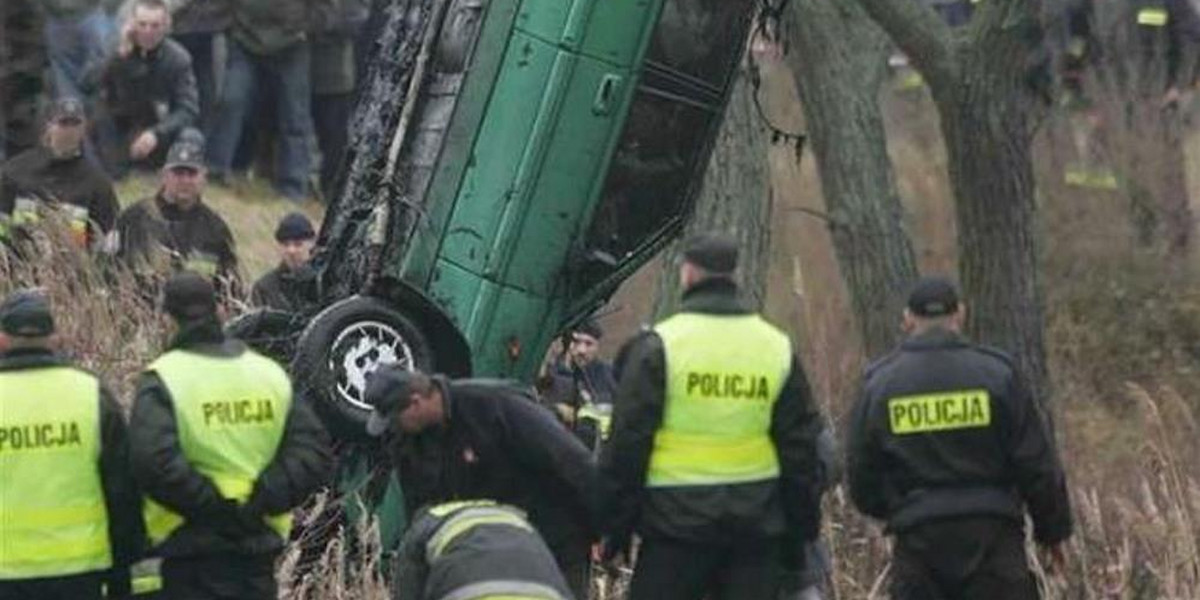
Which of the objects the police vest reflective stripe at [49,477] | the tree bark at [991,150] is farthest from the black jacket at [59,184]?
the police vest reflective stripe at [49,477]

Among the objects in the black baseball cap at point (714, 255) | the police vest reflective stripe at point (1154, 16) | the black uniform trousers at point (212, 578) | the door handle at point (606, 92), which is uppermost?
the police vest reflective stripe at point (1154, 16)

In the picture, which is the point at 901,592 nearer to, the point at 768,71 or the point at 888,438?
the point at 888,438

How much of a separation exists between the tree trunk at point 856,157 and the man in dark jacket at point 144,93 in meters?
3.40

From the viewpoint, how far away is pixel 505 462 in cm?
1231

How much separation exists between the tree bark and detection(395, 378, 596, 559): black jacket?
6.26 m

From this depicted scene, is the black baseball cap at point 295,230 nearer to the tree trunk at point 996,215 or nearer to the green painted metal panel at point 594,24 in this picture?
the green painted metal panel at point 594,24

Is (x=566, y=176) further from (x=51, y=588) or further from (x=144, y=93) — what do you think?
(x=144, y=93)

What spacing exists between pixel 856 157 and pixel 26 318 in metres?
8.31

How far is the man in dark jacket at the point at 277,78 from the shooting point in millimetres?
21359

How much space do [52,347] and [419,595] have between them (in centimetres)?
211

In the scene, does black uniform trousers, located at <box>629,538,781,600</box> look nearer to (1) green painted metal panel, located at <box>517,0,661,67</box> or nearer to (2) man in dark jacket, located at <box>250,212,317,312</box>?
(1) green painted metal panel, located at <box>517,0,661,67</box>

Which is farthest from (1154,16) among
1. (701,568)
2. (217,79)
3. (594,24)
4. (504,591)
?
(504,591)

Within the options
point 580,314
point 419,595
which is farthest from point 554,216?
point 419,595

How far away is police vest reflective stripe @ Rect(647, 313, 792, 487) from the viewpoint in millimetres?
12484
